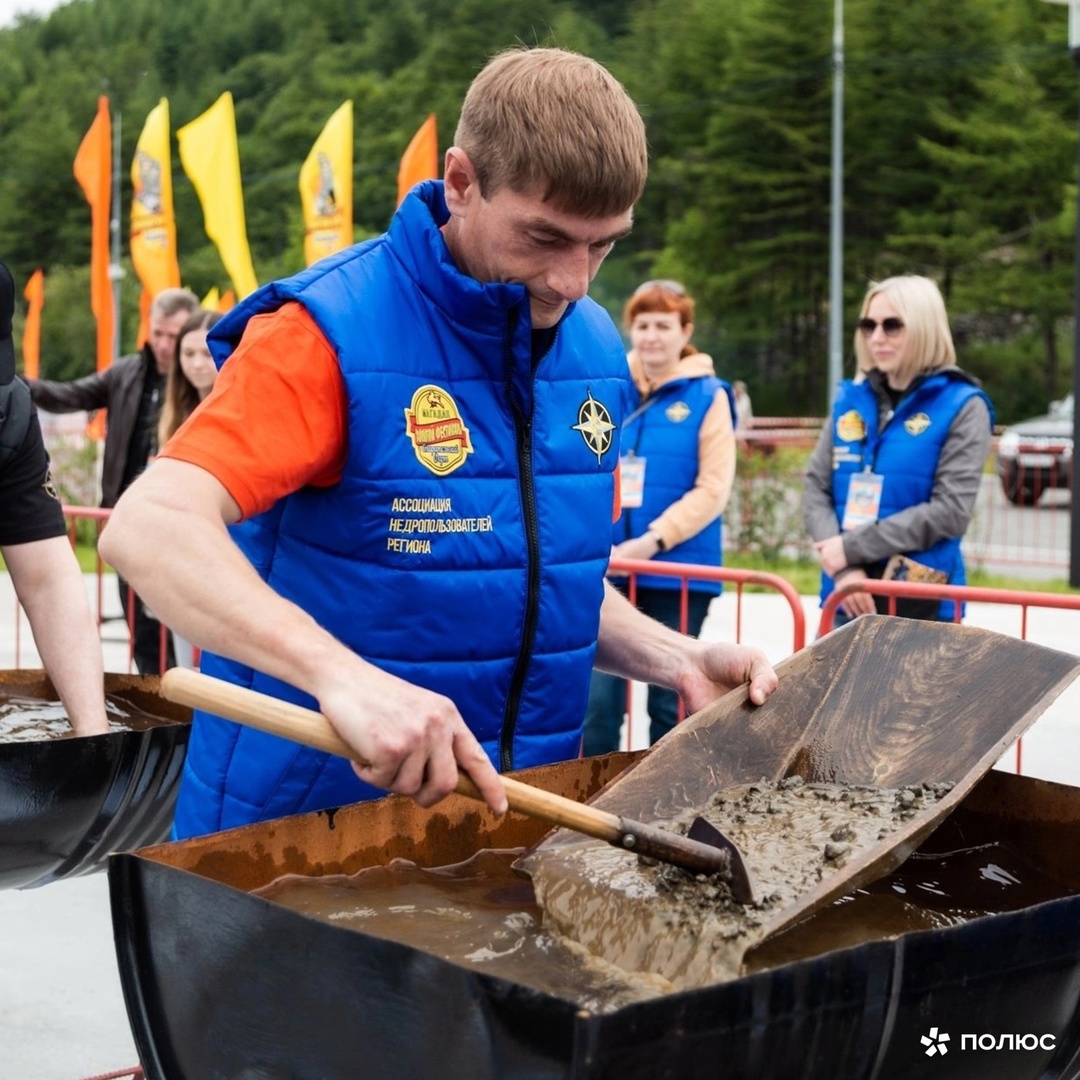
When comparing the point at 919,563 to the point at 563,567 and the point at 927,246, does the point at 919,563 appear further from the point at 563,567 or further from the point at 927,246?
the point at 927,246

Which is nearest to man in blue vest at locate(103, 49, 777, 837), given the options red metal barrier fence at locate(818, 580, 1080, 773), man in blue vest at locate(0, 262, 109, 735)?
man in blue vest at locate(0, 262, 109, 735)

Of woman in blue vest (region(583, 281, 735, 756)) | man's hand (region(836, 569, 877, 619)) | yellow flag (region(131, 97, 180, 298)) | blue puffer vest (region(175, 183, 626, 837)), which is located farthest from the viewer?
yellow flag (region(131, 97, 180, 298))

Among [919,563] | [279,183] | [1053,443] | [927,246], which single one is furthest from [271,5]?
[919,563]

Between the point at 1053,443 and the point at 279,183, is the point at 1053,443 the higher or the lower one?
the lower one

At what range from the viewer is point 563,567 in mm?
2033

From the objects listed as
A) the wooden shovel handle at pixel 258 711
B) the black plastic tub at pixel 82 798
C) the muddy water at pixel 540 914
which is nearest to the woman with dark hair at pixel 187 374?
the black plastic tub at pixel 82 798

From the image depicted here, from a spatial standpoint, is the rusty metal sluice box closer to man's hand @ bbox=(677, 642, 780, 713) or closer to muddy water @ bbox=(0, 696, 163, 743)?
man's hand @ bbox=(677, 642, 780, 713)

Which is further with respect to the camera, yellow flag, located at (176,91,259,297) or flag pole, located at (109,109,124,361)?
flag pole, located at (109,109,124,361)

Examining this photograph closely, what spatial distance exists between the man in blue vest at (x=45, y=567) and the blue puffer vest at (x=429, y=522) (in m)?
0.93

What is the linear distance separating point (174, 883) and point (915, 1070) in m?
0.80

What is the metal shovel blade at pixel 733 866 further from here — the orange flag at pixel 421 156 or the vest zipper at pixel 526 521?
the orange flag at pixel 421 156

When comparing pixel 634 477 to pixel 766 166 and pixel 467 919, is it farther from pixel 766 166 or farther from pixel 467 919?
pixel 766 166

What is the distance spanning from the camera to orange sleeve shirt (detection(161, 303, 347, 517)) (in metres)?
1.70

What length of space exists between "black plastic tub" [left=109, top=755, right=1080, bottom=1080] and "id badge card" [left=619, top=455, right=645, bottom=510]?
394 cm
